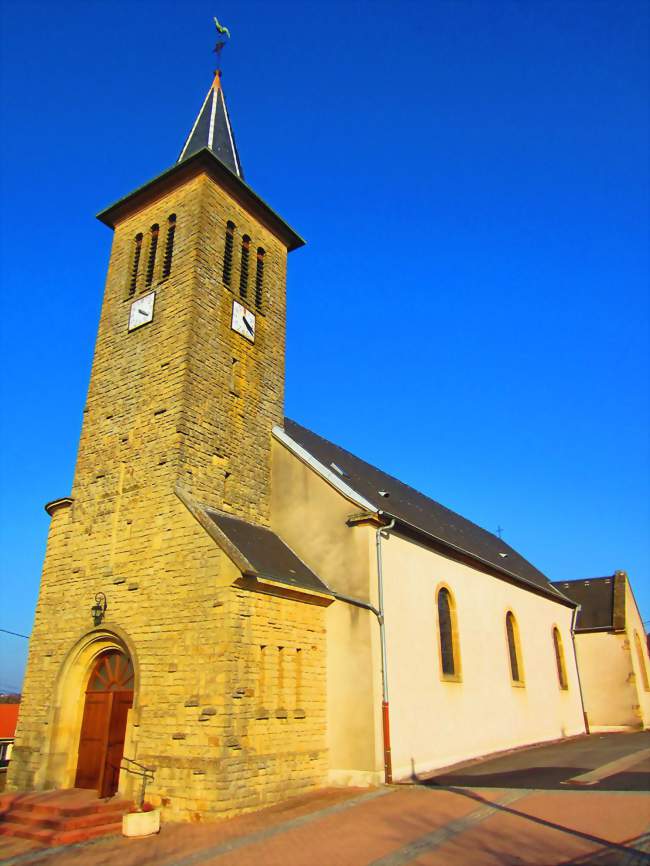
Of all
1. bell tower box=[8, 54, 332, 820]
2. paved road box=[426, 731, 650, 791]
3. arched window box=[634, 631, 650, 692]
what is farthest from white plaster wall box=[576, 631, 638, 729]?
bell tower box=[8, 54, 332, 820]

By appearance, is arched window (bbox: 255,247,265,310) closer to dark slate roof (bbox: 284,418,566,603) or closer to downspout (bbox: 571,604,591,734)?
dark slate roof (bbox: 284,418,566,603)

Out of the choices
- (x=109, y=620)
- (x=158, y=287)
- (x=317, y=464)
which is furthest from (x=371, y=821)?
(x=158, y=287)

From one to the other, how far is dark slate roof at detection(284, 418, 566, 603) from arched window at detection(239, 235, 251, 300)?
3.96 metres

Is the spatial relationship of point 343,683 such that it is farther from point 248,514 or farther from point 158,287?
point 158,287

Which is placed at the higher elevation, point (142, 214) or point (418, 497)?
point (142, 214)

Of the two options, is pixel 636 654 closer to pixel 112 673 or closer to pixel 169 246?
pixel 112 673

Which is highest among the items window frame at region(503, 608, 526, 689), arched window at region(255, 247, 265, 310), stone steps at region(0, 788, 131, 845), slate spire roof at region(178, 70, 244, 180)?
slate spire roof at region(178, 70, 244, 180)

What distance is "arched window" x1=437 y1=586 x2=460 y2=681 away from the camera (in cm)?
1581

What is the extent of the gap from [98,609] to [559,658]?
1865 cm

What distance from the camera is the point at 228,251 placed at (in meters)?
16.8

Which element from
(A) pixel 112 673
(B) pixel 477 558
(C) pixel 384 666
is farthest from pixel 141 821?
(B) pixel 477 558

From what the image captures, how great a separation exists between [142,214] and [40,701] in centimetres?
1258

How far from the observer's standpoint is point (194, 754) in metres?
10.4

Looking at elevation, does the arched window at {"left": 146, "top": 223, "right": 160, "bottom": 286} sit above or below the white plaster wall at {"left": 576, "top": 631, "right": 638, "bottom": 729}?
above
